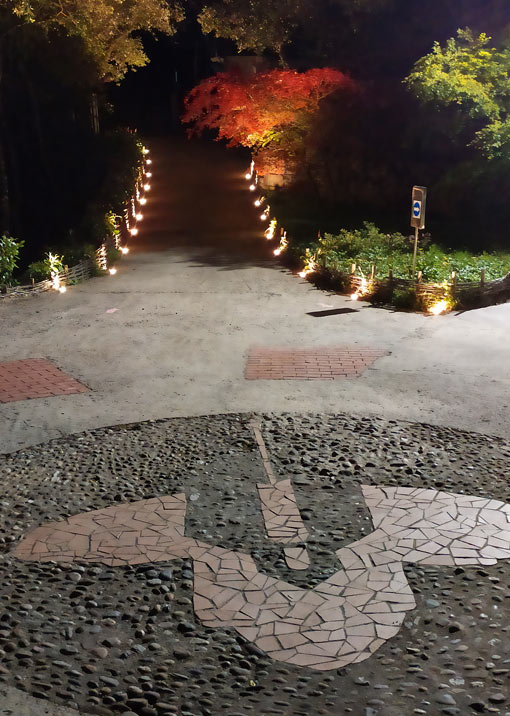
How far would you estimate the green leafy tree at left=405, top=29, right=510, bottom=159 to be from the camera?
22234 mm

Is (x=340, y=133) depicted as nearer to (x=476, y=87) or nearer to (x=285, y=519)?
(x=476, y=87)

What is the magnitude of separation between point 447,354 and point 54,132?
962 inches

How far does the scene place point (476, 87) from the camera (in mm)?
22188

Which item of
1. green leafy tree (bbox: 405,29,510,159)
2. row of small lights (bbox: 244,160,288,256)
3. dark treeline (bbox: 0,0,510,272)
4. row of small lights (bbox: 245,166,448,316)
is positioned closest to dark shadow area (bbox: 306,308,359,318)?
row of small lights (bbox: 245,166,448,316)

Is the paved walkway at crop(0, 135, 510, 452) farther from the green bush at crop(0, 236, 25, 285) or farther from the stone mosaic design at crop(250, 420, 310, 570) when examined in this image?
the stone mosaic design at crop(250, 420, 310, 570)

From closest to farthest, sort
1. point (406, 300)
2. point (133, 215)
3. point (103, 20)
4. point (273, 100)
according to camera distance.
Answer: point (406, 300)
point (103, 20)
point (273, 100)
point (133, 215)

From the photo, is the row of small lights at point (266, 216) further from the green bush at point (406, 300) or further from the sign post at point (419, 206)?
the green bush at point (406, 300)

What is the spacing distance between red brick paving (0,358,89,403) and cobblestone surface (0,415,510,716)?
1.71m

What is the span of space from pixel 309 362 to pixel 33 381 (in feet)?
13.2

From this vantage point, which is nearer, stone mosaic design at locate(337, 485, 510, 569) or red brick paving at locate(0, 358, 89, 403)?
stone mosaic design at locate(337, 485, 510, 569)

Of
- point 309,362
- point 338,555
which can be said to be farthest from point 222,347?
point 338,555

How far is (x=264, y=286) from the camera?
1720 centimetres

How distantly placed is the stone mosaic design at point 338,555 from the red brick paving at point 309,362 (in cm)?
362

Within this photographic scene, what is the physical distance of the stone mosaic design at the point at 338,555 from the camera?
5004 millimetres
